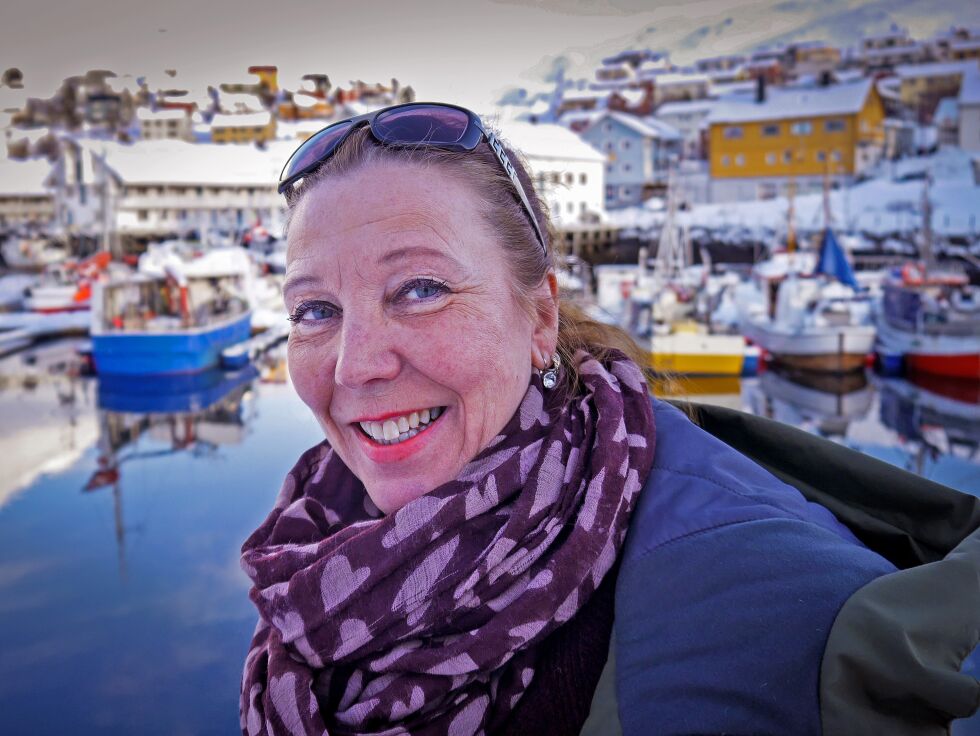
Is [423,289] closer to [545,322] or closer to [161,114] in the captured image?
[545,322]

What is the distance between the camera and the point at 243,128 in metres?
26.4

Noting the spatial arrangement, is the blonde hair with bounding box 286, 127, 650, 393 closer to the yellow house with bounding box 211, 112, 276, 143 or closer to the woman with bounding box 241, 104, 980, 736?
the woman with bounding box 241, 104, 980, 736

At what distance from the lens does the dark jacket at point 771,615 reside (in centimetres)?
57

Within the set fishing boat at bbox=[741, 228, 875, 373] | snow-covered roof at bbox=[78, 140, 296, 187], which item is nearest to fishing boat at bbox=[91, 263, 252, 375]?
fishing boat at bbox=[741, 228, 875, 373]

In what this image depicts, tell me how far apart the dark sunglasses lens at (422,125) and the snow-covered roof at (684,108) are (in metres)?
27.7

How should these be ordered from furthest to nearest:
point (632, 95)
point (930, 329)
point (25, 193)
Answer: point (632, 95) < point (25, 193) < point (930, 329)

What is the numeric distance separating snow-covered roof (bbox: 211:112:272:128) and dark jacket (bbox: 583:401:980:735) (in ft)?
88.2

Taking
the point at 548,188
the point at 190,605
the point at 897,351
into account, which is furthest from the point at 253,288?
the point at 548,188

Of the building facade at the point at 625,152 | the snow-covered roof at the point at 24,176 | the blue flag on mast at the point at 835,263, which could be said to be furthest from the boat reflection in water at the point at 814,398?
the snow-covered roof at the point at 24,176

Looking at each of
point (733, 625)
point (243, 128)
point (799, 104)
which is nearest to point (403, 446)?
point (733, 625)

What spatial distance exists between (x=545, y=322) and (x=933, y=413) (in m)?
8.26

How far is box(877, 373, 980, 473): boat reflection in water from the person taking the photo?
6.51 m

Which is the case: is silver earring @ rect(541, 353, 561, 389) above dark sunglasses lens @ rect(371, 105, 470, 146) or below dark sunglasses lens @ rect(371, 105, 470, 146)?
below

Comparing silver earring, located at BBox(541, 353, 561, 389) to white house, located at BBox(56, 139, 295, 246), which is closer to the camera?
silver earring, located at BBox(541, 353, 561, 389)
